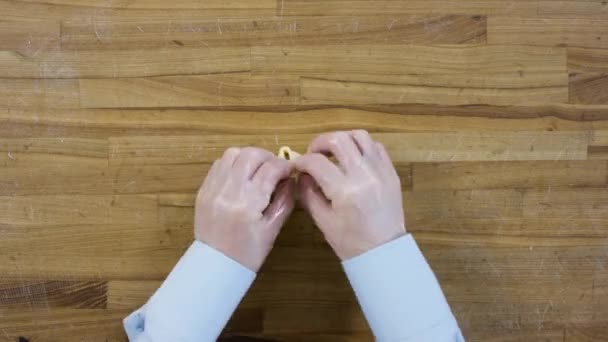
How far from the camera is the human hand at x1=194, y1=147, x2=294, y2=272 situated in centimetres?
53

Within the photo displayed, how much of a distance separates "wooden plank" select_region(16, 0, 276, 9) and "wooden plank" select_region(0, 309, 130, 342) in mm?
355

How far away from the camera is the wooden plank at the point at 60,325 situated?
23.5 inches

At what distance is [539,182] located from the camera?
61 cm

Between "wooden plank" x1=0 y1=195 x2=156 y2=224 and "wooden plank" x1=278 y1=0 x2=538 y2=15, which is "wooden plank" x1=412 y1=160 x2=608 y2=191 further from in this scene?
"wooden plank" x1=0 y1=195 x2=156 y2=224

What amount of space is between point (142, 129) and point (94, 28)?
0.13 m

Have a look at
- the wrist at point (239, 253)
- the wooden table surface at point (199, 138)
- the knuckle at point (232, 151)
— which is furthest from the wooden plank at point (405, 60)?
the wrist at point (239, 253)

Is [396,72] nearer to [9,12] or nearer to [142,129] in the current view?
[142,129]

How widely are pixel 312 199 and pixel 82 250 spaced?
0.28 m


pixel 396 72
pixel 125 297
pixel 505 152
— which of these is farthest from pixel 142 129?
pixel 505 152

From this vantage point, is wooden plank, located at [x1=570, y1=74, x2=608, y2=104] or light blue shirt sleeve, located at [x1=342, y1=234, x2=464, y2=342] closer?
light blue shirt sleeve, located at [x1=342, y1=234, x2=464, y2=342]

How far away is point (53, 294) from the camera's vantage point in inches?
23.6

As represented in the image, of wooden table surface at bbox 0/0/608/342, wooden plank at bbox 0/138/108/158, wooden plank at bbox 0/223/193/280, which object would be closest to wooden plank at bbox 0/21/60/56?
wooden table surface at bbox 0/0/608/342

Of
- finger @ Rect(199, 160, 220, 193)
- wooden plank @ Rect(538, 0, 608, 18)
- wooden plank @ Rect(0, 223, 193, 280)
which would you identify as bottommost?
wooden plank @ Rect(0, 223, 193, 280)

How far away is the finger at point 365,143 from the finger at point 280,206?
0.27 ft
